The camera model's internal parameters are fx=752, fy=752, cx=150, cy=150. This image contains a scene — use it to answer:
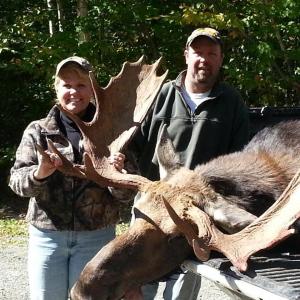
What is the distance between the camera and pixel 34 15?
13.5m

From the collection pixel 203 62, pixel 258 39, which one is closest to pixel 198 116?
pixel 203 62

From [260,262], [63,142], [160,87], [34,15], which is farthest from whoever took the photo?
[34,15]

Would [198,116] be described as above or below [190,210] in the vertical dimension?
above

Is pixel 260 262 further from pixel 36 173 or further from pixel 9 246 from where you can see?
pixel 9 246

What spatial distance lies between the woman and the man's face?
0.93m

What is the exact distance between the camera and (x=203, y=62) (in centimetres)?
548

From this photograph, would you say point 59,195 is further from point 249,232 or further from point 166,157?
point 249,232

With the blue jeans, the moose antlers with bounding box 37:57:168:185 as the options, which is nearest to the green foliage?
the moose antlers with bounding box 37:57:168:185

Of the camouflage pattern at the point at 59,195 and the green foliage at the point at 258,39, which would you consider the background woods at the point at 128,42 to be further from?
the camouflage pattern at the point at 59,195

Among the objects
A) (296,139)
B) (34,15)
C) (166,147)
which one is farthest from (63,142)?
(34,15)

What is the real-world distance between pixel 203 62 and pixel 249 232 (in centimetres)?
197

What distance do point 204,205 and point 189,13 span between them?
654cm

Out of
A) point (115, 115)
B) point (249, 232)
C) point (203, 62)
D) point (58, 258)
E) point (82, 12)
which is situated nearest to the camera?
point (249, 232)

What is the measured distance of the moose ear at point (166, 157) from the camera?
4.76 m
